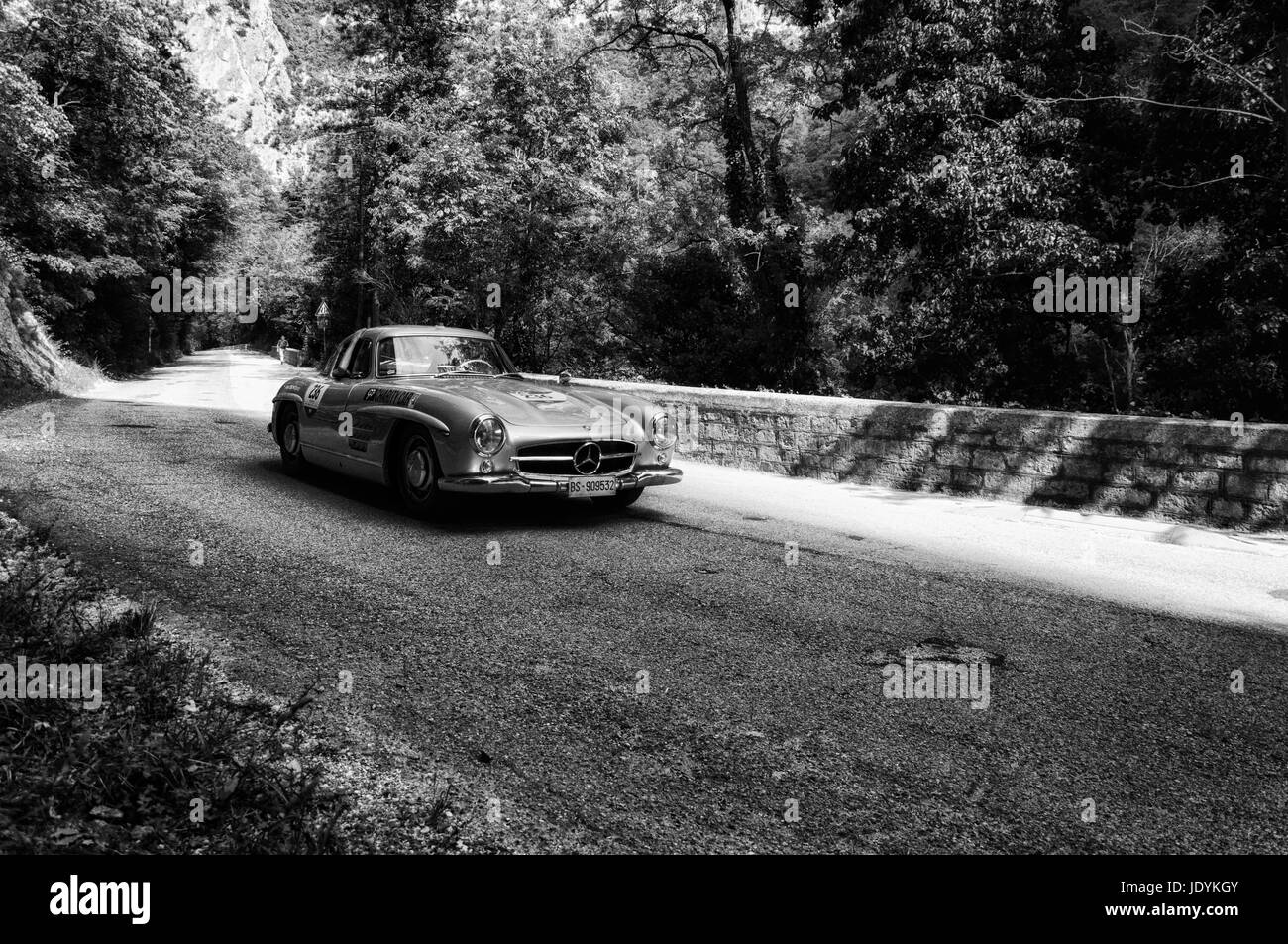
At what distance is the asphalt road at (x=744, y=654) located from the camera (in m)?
2.72

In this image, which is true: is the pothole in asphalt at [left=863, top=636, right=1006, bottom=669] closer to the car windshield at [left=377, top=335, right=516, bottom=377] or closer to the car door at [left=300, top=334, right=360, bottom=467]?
the car windshield at [left=377, top=335, right=516, bottom=377]

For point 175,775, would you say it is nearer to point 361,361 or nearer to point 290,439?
point 361,361

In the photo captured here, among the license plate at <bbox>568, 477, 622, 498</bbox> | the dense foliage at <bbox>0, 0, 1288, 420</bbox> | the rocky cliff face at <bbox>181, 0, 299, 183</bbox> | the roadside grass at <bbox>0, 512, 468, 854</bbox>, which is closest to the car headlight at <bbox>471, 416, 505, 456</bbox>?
the license plate at <bbox>568, 477, 622, 498</bbox>

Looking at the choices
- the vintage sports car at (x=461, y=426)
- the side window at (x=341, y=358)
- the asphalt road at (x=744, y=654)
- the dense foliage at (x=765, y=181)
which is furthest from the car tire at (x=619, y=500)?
the dense foliage at (x=765, y=181)

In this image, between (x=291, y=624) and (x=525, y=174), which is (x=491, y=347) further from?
(x=525, y=174)

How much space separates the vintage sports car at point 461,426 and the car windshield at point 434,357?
0.4 inches

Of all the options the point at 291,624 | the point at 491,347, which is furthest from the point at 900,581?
the point at 491,347

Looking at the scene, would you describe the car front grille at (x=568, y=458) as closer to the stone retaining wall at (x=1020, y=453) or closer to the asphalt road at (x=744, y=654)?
the asphalt road at (x=744, y=654)

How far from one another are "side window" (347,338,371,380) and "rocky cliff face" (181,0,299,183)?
13386cm

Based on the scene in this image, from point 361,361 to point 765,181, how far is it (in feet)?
56.5

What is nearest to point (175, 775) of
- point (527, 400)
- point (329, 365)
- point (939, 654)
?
point (939, 654)

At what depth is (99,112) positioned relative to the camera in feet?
84.6

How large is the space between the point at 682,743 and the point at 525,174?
19.4 m

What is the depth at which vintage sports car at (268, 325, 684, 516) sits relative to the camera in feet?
21.3
